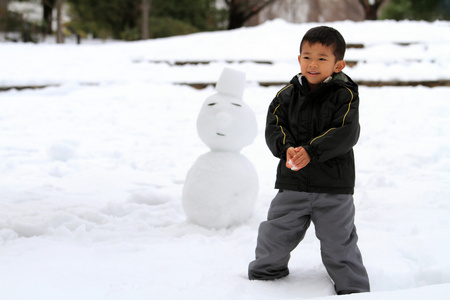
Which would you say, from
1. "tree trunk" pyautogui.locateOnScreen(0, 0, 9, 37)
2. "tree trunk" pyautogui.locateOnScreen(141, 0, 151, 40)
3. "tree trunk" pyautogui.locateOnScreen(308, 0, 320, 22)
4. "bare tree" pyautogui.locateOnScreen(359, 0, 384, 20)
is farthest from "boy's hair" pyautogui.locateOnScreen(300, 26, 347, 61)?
"tree trunk" pyautogui.locateOnScreen(308, 0, 320, 22)

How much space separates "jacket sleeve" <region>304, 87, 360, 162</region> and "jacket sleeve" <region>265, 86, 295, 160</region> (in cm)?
11

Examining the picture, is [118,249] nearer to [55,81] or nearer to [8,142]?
[8,142]

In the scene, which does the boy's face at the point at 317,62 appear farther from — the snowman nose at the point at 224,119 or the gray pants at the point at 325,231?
the snowman nose at the point at 224,119

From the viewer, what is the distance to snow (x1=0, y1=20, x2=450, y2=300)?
87.5 inches

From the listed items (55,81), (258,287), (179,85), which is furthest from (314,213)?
(55,81)

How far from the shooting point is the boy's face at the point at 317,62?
198 cm

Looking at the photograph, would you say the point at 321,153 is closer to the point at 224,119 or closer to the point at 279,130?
the point at 279,130

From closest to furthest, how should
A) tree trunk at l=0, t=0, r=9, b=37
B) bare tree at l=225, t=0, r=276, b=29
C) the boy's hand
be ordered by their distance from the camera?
the boy's hand, bare tree at l=225, t=0, r=276, b=29, tree trunk at l=0, t=0, r=9, b=37

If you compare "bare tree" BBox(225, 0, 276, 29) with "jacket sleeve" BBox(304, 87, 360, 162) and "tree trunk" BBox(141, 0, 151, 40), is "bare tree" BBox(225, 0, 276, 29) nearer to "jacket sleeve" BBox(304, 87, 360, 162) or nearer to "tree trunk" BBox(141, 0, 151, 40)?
"tree trunk" BBox(141, 0, 151, 40)

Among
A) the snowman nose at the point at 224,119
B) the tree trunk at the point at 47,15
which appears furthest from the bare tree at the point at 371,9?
the snowman nose at the point at 224,119

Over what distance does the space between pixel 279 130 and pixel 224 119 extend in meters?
0.86

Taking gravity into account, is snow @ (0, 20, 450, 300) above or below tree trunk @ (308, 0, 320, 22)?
below

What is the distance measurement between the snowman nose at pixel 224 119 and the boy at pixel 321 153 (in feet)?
2.55

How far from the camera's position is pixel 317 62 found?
78.4 inches
